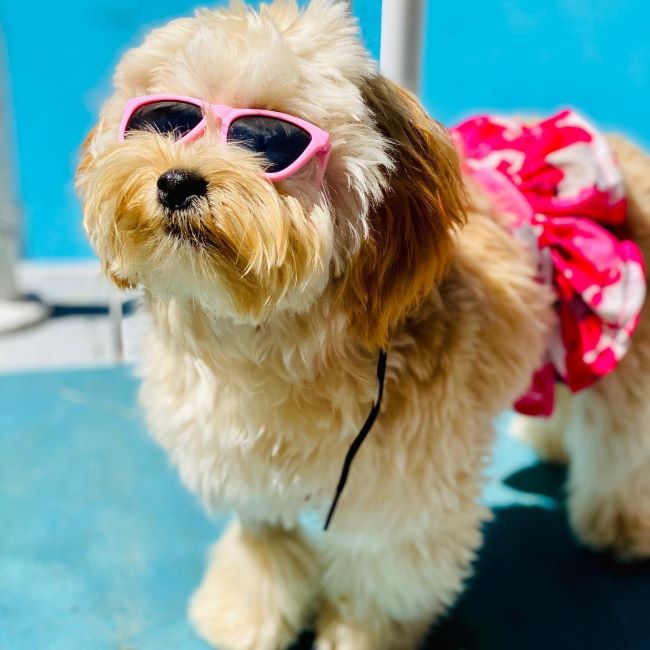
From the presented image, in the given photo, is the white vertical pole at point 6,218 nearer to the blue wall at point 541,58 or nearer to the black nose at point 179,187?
the blue wall at point 541,58

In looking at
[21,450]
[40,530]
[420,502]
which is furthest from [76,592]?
[420,502]

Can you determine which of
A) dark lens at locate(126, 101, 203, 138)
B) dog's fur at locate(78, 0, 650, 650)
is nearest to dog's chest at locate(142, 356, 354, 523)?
dog's fur at locate(78, 0, 650, 650)

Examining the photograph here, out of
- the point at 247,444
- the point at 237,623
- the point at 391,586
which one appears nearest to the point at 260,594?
the point at 237,623

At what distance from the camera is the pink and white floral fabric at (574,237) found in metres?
1.37

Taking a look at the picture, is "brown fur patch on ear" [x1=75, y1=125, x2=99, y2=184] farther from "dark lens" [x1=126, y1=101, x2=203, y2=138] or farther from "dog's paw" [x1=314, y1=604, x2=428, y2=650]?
"dog's paw" [x1=314, y1=604, x2=428, y2=650]

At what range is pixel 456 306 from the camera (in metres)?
1.20

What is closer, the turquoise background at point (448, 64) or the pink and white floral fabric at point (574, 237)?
the pink and white floral fabric at point (574, 237)

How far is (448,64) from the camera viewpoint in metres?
3.30

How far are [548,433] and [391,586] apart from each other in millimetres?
900

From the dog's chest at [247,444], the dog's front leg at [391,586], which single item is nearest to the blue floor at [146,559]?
the dog's front leg at [391,586]

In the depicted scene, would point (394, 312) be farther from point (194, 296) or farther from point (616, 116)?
point (616, 116)

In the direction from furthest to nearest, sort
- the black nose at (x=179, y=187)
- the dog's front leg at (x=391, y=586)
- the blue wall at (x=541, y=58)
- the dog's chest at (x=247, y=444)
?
the blue wall at (x=541, y=58), the dog's front leg at (x=391, y=586), the dog's chest at (x=247, y=444), the black nose at (x=179, y=187)

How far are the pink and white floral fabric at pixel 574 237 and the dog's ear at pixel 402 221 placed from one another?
1.30 ft

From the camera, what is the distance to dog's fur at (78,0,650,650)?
2.99ft
